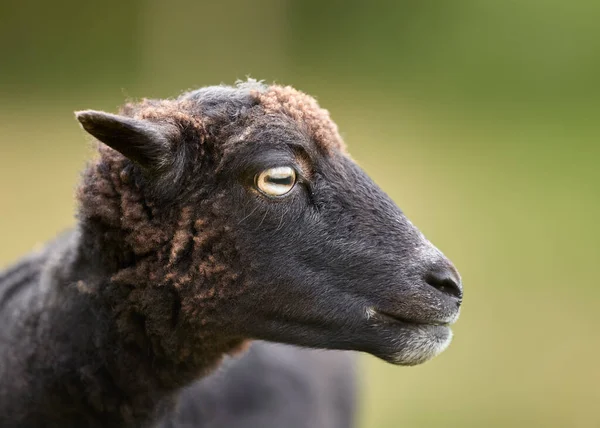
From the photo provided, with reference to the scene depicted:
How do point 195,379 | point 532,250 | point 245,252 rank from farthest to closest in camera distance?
point 532,250, point 195,379, point 245,252

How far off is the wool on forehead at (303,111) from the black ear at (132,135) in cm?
41

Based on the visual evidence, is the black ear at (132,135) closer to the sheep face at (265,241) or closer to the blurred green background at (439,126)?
the sheep face at (265,241)

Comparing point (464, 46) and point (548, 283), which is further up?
point (464, 46)

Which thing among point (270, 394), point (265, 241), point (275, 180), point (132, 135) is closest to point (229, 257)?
point (265, 241)

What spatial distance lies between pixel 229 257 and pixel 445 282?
81 centimetres

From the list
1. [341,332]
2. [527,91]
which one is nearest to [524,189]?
[527,91]

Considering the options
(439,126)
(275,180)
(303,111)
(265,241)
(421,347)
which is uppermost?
(439,126)

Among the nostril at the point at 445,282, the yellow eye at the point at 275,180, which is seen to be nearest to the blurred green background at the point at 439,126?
the nostril at the point at 445,282

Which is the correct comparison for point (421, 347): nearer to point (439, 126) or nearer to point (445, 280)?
point (445, 280)

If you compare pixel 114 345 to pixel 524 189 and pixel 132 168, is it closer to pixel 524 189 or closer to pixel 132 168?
pixel 132 168

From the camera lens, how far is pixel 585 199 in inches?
485

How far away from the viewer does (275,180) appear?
2832 millimetres

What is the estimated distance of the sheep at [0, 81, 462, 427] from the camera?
2.83 m

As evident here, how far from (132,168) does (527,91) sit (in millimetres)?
14593
